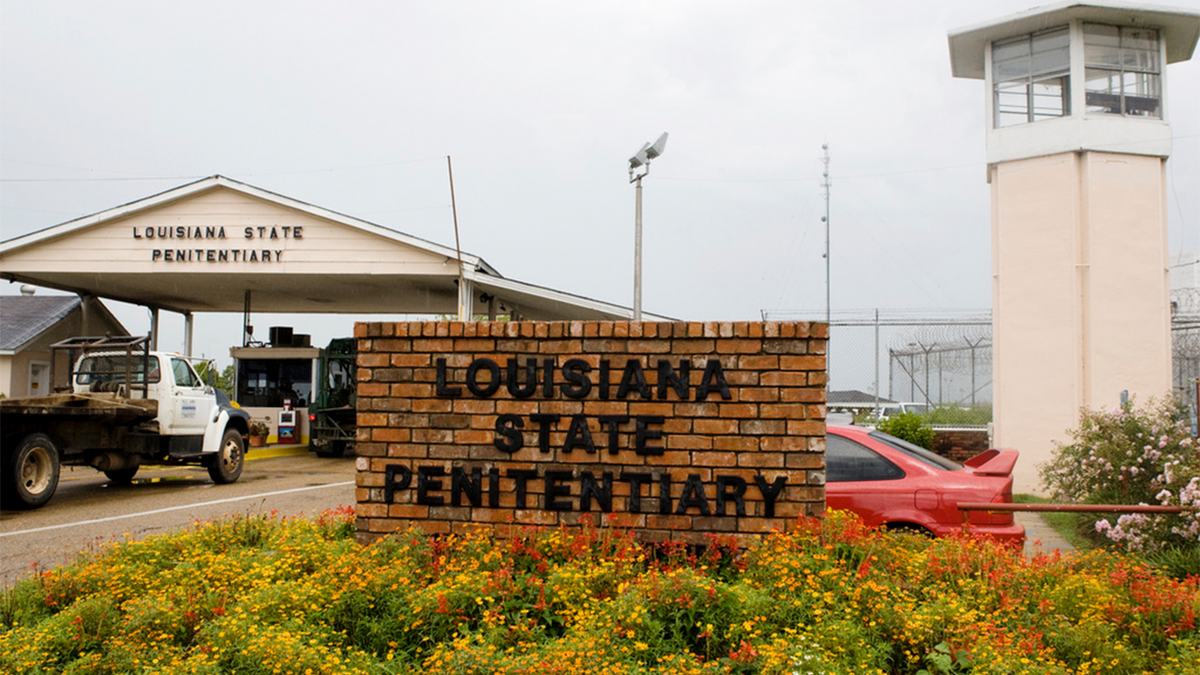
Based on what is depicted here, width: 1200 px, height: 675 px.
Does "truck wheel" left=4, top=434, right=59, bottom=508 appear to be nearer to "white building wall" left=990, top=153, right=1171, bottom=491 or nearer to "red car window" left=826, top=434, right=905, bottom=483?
"red car window" left=826, top=434, right=905, bottom=483

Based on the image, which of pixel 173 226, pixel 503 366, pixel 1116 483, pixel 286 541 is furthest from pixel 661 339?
pixel 173 226

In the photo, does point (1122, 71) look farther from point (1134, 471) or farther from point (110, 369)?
point (110, 369)

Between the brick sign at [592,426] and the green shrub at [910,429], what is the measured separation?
970cm

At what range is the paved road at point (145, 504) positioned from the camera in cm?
825

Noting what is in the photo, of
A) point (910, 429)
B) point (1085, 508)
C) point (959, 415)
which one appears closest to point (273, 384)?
point (910, 429)

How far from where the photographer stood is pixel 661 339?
15.8ft

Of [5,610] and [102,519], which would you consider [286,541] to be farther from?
[102,519]

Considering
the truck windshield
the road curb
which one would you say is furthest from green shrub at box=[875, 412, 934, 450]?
the road curb

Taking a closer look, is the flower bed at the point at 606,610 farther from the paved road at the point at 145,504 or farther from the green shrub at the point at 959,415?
the green shrub at the point at 959,415

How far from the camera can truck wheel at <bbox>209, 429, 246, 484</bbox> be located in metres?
Answer: 13.9

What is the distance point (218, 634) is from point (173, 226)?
17477mm

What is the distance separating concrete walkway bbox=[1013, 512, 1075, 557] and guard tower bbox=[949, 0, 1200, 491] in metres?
1.83

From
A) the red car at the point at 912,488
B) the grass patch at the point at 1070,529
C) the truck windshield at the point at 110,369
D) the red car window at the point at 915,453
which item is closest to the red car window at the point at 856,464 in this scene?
the red car at the point at 912,488

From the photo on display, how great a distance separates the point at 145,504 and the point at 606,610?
1012 centimetres
